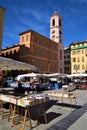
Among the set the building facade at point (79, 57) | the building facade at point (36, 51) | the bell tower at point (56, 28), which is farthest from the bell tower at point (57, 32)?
the building facade at point (79, 57)

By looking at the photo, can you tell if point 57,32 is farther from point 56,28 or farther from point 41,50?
point 41,50

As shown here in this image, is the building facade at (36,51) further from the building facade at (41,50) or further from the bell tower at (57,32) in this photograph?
the bell tower at (57,32)

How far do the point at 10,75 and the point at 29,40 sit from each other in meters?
9.22

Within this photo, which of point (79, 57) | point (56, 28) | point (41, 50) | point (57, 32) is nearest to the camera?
point (41, 50)

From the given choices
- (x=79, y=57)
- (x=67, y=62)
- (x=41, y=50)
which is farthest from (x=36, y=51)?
(x=67, y=62)

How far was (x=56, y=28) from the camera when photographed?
48406 millimetres

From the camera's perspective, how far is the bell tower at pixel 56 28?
48.1 meters

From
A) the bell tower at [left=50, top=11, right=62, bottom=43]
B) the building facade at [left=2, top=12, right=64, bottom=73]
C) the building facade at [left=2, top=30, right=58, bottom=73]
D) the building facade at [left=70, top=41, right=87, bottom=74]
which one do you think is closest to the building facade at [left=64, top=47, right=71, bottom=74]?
the building facade at [left=70, top=41, right=87, bottom=74]

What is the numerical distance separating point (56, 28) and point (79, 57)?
13089 mm

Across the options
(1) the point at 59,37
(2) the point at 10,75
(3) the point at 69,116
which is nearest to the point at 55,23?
(1) the point at 59,37

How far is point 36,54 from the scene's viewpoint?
38156 millimetres

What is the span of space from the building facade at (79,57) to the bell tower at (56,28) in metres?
8.66

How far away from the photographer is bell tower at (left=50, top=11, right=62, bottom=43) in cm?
4808

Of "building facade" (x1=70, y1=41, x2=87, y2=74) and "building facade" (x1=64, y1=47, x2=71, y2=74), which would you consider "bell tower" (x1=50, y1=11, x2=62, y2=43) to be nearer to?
"building facade" (x1=70, y1=41, x2=87, y2=74)
